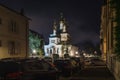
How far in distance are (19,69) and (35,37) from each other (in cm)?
7955

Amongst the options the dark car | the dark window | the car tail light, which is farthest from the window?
the car tail light

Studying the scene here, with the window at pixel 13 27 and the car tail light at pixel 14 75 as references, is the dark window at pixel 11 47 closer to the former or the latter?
the window at pixel 13 27

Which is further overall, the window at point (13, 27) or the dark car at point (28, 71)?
the window at point (13, 27)

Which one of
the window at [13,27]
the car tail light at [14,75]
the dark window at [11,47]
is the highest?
the window at [13,27]

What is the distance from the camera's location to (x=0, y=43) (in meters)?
38.1

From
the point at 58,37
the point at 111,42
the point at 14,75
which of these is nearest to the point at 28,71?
the point at 14,75

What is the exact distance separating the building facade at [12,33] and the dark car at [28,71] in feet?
73.9

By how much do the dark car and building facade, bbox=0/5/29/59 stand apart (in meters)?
22.5

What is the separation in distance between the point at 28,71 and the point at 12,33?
2758cm

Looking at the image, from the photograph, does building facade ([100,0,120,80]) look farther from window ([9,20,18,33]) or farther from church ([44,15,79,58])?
church ([44,15,79,58])

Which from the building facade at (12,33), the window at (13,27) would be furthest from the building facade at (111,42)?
the window at (13,27)

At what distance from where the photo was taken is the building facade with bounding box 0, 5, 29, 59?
127 ft

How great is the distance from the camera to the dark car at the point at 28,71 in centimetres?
1398

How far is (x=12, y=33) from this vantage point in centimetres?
4169
